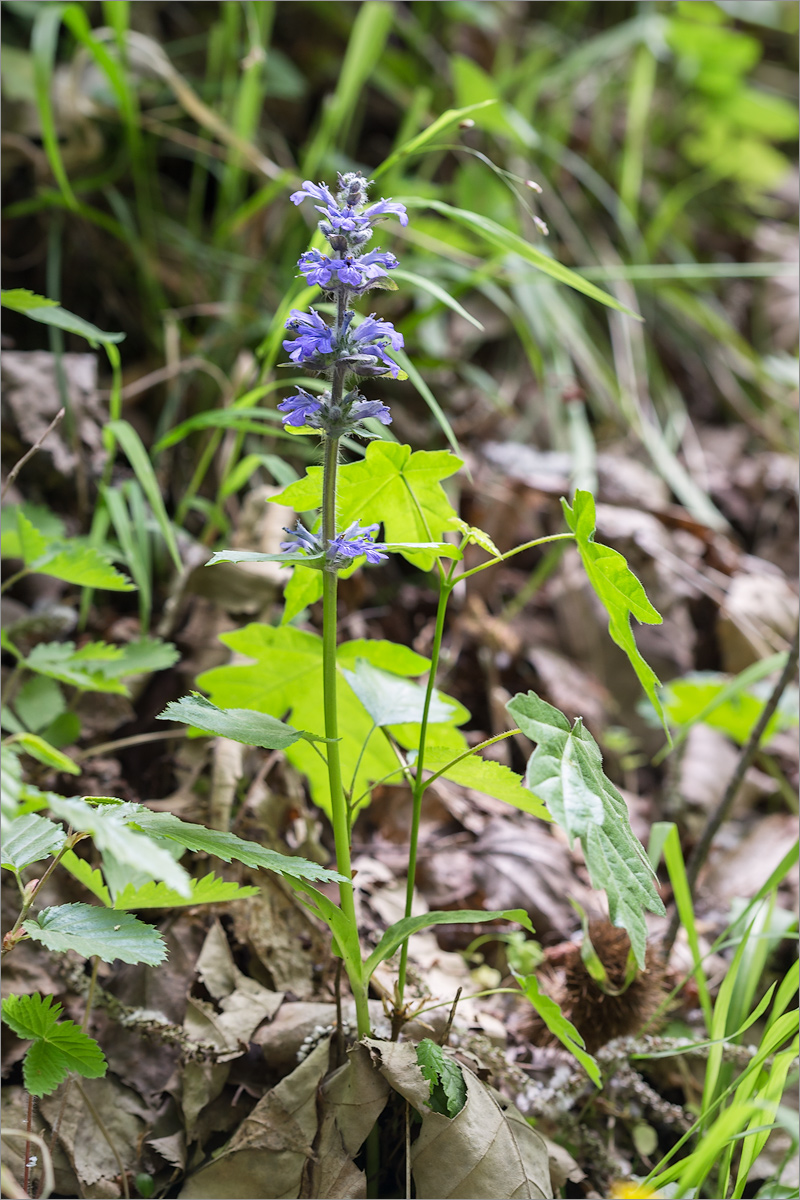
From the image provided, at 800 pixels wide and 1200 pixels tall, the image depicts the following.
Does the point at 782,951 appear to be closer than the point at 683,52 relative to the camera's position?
Yes

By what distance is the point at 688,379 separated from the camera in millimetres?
3158

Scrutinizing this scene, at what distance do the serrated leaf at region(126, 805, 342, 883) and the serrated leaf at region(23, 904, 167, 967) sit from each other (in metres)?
0.09

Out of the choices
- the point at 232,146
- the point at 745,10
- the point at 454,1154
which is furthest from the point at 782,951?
the point at 745,10

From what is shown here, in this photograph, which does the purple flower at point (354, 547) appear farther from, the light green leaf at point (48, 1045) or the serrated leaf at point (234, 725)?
the light green leaf at point (48, 1045)

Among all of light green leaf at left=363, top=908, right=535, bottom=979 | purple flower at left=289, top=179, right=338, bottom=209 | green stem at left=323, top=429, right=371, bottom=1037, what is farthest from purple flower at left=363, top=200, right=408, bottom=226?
light green leaf at left=363, top=908, right=535, bottom=979

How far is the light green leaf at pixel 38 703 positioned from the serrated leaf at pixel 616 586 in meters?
0.86

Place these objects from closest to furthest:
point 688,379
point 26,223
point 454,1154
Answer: point 454,1154 < point 26,223 < point 688,379

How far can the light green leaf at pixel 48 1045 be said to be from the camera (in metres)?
0.76

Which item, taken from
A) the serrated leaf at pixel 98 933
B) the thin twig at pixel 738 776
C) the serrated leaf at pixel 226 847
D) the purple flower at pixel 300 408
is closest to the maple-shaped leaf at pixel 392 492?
the purple flower at pixel 300 408

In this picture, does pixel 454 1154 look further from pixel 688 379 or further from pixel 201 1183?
pixel 688 379

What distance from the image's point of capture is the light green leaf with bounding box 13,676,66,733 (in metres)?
1.24

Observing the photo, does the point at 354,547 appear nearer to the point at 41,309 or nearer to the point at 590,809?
the point at 590,809

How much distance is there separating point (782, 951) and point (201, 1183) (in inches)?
43.9

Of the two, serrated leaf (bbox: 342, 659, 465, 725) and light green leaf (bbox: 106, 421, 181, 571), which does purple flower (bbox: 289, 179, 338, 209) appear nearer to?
serrated leaf (bbox: 342, 659, 465, 725)
